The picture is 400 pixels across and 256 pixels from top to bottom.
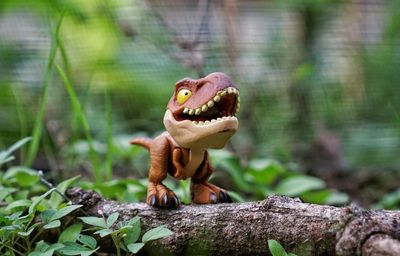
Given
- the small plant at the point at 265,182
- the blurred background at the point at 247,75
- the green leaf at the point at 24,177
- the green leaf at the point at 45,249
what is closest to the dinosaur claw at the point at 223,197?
the green leaf at the point at 45,249

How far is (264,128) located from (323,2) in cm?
61

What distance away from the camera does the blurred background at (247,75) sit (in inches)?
99.7

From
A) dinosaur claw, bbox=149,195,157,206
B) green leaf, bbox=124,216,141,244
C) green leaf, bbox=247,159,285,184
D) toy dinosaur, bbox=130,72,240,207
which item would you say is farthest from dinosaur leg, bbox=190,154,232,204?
green leaf, bbox=247,159,285,184

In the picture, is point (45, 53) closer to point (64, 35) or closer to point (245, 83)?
point (64, 35)

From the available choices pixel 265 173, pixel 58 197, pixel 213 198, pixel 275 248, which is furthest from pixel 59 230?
pixel 265 173

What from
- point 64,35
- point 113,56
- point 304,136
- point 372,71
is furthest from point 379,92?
point 64,35

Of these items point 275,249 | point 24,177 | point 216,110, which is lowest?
point 24,177

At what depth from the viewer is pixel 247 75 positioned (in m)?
2.79

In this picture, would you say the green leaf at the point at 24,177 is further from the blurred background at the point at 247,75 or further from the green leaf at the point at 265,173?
the blurred background at the point at 247,75

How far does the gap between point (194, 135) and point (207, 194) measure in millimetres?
144

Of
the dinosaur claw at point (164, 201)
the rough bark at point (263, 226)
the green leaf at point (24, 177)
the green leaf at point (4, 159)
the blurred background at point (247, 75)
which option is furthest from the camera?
the blurred background at point (247, 75)

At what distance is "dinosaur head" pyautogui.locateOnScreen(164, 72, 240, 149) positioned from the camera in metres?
1.11

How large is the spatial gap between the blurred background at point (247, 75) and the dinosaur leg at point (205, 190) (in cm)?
108

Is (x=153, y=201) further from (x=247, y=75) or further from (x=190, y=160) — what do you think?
(x=247, y=75)
